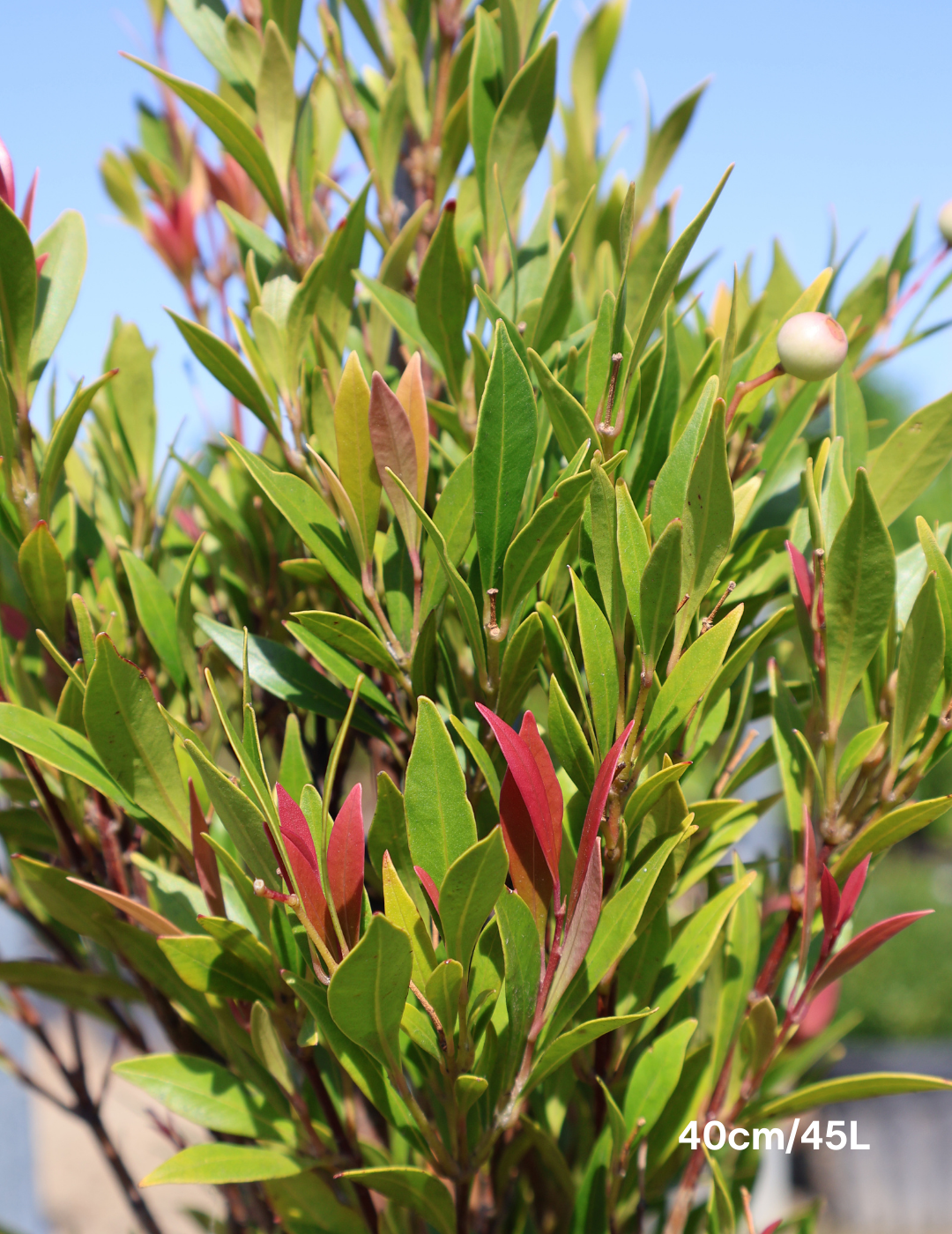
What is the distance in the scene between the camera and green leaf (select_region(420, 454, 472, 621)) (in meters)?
0.48

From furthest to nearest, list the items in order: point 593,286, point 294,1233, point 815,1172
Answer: point 815,1172, point 593,286, point 294,1233

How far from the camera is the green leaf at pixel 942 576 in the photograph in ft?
1.49

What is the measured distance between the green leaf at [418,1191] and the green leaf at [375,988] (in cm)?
8

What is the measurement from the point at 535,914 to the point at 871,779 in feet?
0.71

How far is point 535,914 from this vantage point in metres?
0.45

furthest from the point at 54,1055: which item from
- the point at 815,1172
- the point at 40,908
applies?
the point at 815,1172

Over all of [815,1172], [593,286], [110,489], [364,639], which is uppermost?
[593,286]

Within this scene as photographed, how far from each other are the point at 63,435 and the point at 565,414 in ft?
0.92

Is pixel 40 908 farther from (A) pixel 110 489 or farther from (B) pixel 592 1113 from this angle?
(B) pixel 592 1113

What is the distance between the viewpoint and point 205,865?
510 mm

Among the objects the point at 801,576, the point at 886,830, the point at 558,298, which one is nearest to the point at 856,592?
the point at 801,576

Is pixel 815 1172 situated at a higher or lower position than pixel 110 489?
lower

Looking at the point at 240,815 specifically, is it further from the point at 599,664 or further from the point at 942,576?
the point at 942,576

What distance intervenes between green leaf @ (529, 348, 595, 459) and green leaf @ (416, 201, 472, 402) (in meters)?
0.13
